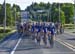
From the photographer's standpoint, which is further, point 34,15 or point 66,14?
point 34,15

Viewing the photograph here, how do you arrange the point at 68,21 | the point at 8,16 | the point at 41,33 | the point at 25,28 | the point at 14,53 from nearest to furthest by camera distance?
1. the point at 14,53
2. the point at 41,33
3. the point at 25,28
4. the point at 8,16
5. the point at 68,21

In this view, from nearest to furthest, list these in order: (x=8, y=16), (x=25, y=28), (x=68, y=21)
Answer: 1. (x=25, y=28)
2. (x=8, y=16)
3. (x=68, y=21)

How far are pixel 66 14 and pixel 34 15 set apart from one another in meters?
45.8

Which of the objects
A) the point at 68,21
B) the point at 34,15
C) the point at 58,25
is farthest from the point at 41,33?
the point at 34,15

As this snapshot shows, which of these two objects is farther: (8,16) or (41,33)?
(8,16)

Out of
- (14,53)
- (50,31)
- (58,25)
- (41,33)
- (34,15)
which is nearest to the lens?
(14,53)

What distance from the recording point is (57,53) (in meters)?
22.3

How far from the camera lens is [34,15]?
192m

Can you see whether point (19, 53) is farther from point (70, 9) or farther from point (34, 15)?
point (34, 15)

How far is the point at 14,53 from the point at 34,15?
169761 millimetres

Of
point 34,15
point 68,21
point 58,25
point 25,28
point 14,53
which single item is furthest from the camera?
point 34,15

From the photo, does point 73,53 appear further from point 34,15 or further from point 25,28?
point 34,15

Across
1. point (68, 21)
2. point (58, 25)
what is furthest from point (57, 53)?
point (68, 21)

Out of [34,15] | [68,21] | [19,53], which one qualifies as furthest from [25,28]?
[34,15]
